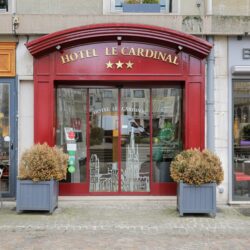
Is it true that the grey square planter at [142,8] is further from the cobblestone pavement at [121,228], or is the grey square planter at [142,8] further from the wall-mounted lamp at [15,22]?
the cobblestone pavement at [121,228]

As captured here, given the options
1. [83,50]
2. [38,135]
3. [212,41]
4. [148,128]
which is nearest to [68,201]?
[38,135]

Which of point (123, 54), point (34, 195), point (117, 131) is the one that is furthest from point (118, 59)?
point (34, 195)

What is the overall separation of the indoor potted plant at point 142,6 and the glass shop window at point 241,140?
235 cm

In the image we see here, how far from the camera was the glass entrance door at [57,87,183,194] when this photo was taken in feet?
34.7

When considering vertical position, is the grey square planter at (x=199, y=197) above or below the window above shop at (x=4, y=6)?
below

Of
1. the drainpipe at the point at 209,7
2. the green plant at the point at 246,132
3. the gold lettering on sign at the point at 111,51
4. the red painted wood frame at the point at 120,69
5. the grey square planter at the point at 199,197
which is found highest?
the drainpipe at the point at 209,7

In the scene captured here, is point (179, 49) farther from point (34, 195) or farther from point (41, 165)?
point (34, 195)

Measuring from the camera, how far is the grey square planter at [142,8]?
1041cm

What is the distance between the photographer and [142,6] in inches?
411

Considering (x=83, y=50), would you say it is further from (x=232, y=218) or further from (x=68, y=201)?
(x=232, y=218)

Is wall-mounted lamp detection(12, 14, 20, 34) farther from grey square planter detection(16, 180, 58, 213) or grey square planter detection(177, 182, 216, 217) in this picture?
grey square planter detection(177, 182, 216, 217)

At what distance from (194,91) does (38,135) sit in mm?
3393

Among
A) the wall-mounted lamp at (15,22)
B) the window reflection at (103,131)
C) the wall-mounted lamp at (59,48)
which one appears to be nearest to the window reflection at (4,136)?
the wall-mounted lamp at (15,22)

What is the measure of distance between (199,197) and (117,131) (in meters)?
2.50
